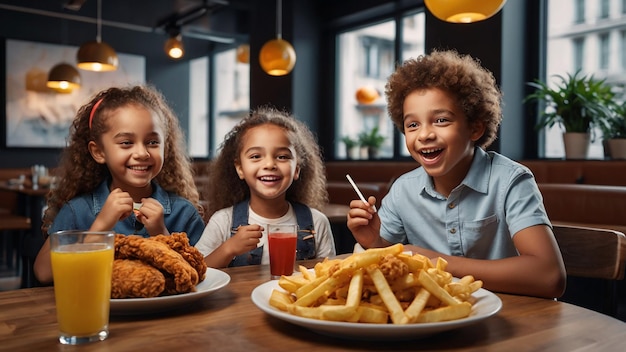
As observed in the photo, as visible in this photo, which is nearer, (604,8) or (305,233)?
(305,233)

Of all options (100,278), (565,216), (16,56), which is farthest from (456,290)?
(16,56)

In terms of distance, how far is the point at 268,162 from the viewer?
1932 millimetres

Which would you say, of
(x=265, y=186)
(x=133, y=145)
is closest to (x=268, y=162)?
(x=265, y=186)

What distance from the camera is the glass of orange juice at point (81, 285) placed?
0.79 metres

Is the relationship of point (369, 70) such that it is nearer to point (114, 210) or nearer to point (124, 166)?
point (124, 166)

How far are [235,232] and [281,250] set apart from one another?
0.65 m

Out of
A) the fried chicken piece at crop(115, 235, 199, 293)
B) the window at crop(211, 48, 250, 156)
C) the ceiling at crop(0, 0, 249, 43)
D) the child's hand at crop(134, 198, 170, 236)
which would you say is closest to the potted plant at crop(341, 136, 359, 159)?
the ceiling at crop(0, 0, 249, 43)

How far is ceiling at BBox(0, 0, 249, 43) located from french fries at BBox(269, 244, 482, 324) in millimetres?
7169

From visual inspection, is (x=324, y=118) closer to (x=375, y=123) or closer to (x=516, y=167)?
(x=375, y=123)

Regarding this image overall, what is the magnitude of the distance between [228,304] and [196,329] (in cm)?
17

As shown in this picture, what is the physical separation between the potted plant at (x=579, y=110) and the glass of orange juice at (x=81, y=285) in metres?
4.60

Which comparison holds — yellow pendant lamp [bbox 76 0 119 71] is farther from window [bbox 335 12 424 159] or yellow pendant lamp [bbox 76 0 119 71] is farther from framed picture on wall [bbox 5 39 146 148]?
window [bbox 335 12 424 159]

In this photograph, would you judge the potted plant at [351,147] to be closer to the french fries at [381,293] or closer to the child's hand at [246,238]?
the child's hand at [246,238]

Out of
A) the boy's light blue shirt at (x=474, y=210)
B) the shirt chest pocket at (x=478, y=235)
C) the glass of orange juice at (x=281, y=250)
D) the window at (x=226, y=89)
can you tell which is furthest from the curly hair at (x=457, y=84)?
the window at (x=226, y=89)
